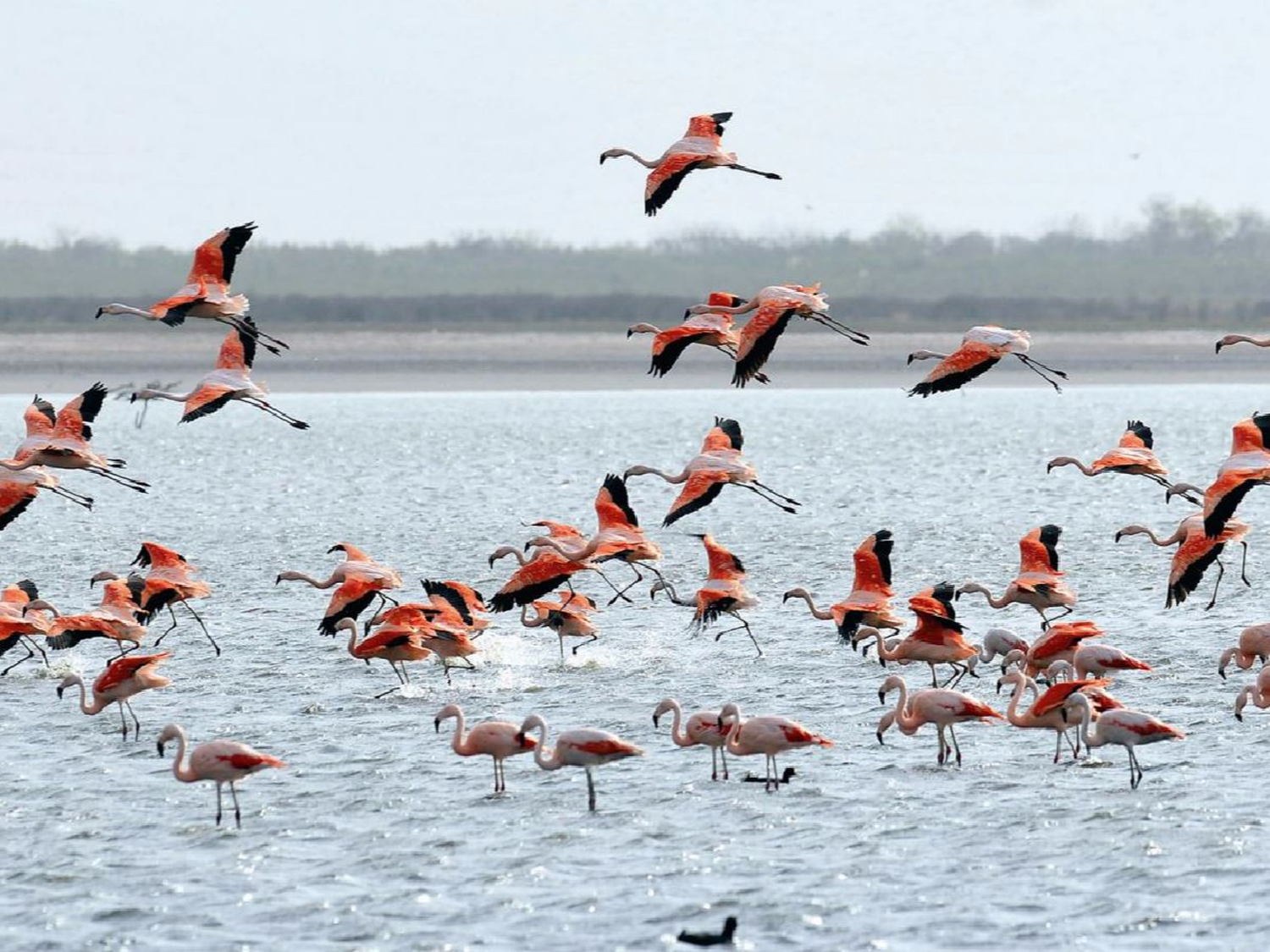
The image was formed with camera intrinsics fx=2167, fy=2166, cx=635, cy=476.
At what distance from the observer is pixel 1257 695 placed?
590 inches

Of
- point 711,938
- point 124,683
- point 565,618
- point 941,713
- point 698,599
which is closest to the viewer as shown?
point 711,938

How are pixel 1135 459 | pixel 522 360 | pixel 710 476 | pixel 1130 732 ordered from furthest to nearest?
1. pixel 522 360
2. pixel 1135 459
3. pixel 710 476
4. pixel 1130 732

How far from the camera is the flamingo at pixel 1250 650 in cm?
1633

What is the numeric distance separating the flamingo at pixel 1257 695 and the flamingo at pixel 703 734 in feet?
12.0

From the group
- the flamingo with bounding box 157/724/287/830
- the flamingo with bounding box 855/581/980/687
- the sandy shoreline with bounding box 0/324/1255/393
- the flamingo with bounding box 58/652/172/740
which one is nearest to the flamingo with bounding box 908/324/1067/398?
the flamingo with bounding box 855/581/980/687

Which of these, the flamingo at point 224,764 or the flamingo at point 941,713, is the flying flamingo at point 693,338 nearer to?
the flamingo at point 941,713

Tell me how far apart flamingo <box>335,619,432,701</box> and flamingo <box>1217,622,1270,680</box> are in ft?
20.4

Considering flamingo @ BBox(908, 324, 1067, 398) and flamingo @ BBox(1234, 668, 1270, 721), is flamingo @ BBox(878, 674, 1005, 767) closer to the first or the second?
flamingo @ BBox(1234, 668, 1270, 721)

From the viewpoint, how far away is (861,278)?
99438mm

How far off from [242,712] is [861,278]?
3338 inches

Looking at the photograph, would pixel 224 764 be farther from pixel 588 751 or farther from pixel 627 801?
pixel 627 801

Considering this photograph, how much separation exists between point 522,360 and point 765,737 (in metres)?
64.4

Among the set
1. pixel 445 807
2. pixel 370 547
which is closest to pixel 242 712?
pixel 445 807

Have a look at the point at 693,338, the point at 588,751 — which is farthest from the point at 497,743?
the point at 693,338
